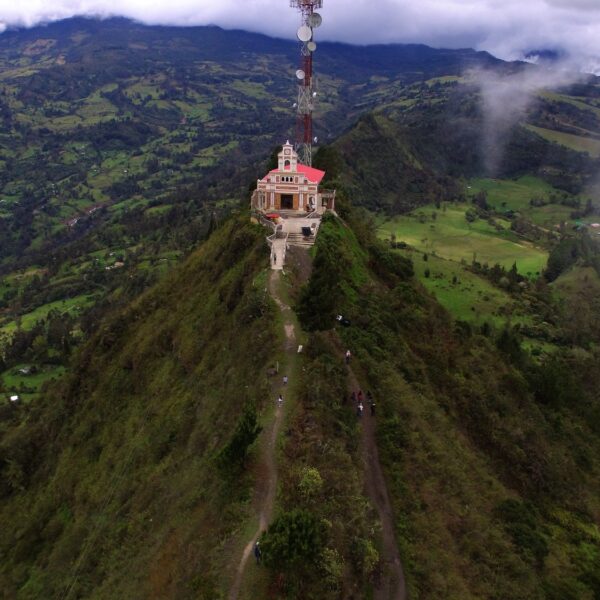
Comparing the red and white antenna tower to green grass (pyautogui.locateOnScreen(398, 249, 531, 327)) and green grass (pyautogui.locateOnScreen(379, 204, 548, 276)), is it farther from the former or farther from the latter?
green grass (pyautogui.locateOnScreen(379, 204, 548, 276))

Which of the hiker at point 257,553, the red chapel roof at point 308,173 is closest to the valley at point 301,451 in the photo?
the hiker at point 257,553

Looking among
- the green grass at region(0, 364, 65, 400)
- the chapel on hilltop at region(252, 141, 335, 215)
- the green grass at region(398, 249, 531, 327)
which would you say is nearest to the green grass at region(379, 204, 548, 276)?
the green grass at region(398, 249, 531, 327)

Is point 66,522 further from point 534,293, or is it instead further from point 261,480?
point 534,293

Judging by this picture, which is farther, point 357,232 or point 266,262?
point 357,232

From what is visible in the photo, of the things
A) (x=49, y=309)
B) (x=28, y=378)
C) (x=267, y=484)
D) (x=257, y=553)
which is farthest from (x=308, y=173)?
(x=49, y=309)

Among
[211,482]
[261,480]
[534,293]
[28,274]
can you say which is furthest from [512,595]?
[28,274]

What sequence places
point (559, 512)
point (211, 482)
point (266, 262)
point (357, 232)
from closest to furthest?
point (211, 482) → point (559, 512) → point (266, 262) → point (357, 232)

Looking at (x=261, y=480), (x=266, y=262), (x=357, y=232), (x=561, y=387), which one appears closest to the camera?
(x=261, y=480)
